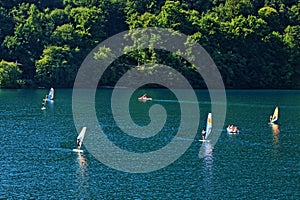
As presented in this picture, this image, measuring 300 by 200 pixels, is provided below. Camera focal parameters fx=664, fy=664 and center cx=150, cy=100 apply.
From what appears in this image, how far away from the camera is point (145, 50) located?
180875 millimetres

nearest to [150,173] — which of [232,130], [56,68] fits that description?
[232,130]

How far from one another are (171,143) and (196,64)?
319 ft

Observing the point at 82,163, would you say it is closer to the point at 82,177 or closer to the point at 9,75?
the point at 82,177

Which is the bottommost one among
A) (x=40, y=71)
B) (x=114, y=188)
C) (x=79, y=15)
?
(x=114, y=188)

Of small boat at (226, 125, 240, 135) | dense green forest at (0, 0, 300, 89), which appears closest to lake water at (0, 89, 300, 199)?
small boat at (226, 125, 240, 135)

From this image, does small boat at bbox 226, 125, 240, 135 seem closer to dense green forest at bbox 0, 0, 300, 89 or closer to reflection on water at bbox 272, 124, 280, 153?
reflection on water at bbox 272, 124, 280, 153

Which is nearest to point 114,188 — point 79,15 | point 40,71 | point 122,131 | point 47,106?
point 122,131

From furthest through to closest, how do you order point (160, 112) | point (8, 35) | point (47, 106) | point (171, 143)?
point (8, 35) < point (47, 106) < point (160, 112) < point (171, 143)

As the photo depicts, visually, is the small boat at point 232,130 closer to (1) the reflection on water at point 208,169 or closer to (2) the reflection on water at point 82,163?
(1) the reflection on water at point 208,169

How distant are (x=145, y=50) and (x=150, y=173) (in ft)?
382

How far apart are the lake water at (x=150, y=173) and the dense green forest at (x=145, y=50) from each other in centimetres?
6821

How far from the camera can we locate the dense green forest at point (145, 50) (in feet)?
586

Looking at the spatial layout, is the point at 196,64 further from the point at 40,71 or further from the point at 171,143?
the point at 171,143

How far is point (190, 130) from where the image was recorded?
93.5m
